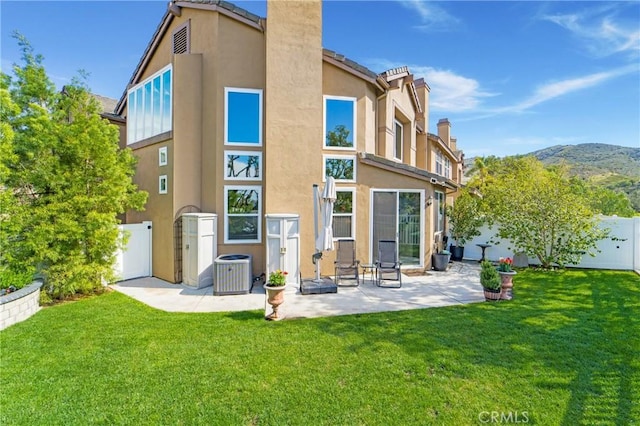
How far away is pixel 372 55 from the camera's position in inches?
589

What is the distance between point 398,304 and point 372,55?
1276 cm

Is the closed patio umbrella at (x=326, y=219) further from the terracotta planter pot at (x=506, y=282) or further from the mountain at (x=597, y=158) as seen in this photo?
the mountain at (x=597, y=158)

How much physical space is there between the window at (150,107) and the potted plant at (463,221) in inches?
542

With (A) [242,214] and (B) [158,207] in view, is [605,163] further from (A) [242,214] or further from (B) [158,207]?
(B) [158,207]

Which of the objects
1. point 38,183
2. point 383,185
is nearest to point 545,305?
point 383,185

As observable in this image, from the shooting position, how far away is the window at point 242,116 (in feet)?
33.5

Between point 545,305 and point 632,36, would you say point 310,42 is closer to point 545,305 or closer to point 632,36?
point 545,305

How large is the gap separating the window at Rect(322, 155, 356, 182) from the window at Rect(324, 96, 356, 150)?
416 mm

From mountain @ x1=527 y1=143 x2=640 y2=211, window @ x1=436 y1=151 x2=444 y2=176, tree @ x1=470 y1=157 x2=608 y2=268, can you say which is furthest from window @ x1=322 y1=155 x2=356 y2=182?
mountain @ x1=527 y1=143 x2=640 y2=211

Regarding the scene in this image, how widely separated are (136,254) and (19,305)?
13.9ft

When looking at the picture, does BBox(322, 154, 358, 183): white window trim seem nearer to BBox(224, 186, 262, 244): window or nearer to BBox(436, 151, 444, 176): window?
BBox(224, 186, 262, 244): window

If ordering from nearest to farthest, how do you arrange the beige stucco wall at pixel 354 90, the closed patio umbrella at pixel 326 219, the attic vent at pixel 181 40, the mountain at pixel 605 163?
1. the closed patio umbrella at pixel 326 219
2. the attic vent at pixel 181 40
3. the beige stucco wall at pixel 354 90
4. the mountain at pixel 605 163

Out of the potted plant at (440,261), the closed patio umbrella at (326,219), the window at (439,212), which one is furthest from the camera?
the window at (439,212)

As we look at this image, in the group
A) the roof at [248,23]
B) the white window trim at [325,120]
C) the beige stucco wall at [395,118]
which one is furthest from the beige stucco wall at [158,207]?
the beige stucco wall at [395,118]
